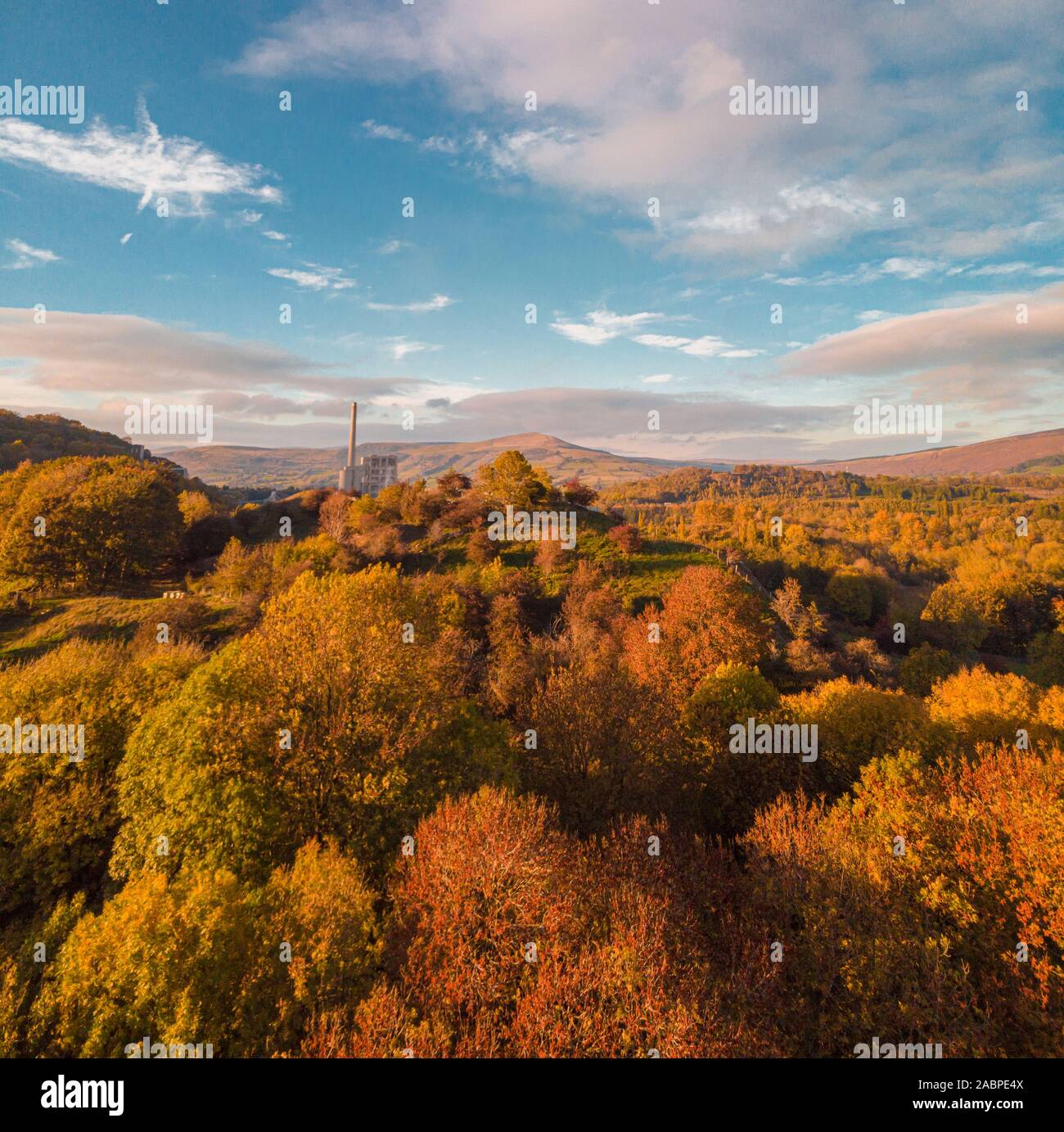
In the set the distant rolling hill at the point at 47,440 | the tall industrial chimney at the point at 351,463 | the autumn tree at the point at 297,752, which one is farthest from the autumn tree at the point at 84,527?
the tall industrial chimney at the point at 351,463

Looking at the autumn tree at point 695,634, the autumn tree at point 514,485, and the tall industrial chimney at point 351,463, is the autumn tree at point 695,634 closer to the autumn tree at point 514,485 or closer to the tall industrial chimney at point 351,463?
the autumn tree at point 514,485

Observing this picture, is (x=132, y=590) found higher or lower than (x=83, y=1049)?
higher

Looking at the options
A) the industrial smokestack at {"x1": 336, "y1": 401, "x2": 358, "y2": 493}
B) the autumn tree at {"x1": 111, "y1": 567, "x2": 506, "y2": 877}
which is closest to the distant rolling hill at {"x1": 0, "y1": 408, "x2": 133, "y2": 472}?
the industrial smokestack at {"x1": 336, "y1": 401, "x2": 358, "y2": 493}

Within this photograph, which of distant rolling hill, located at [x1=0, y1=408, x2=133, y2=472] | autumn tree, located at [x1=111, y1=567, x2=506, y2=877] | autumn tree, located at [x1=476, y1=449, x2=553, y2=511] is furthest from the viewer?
distant rolling hill, located at [x1=0, y1=408, x2=133, y2=472]

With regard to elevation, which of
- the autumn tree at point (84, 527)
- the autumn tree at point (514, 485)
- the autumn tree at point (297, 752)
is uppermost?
the autumn tree at point (514, 485)

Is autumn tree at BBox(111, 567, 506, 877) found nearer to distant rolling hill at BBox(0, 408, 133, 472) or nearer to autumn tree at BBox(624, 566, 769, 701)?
autumn tree at BBox(624, 566, 769, 701)

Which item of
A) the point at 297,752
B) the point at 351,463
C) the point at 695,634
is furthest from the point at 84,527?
the point at 351,463

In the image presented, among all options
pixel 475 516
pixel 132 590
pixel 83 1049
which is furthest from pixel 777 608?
pixel 132 590

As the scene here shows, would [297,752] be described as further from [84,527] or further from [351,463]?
[351,463]
